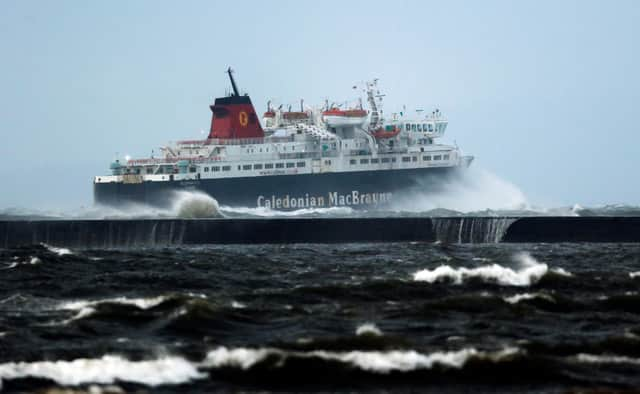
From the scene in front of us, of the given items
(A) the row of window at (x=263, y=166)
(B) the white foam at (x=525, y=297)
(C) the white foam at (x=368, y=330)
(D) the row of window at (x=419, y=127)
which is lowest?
(C) the white foam at (x=368, y=330)

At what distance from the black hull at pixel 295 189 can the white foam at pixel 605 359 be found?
58770mm

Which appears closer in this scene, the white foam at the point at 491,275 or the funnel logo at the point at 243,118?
the white foam at the point at 491,275

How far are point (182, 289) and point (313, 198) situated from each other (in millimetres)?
54293

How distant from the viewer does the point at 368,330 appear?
43.7 ft

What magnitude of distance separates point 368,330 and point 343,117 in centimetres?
6262

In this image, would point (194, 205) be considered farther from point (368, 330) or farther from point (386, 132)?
point (368, 330)

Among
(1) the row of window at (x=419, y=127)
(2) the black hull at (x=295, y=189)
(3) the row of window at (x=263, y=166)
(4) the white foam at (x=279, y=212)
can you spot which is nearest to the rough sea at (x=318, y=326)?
(4) the white foam at (x=279, y=212)

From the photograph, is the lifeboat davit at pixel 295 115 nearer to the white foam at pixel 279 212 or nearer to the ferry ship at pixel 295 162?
the ferry ship at pixel 295 162

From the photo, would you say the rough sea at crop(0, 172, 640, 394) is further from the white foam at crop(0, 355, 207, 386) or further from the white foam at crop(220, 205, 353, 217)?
the white foam at crop(220, 205, 353, 217)

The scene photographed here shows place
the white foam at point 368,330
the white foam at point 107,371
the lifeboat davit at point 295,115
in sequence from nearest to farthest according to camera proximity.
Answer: the white foam at point 107,371, the white foam at point 368,330, the lifeboat davit at point 295,115

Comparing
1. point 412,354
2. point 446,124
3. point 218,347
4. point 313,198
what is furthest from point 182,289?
point 446,124

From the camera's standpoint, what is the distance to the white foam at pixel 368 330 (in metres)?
13.1

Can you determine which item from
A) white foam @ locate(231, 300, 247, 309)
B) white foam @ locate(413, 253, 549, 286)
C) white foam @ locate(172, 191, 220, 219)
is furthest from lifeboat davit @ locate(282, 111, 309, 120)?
white foam @ locate(231, 300, 247, 309)

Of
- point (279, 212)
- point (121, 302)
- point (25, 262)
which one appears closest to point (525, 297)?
point (121, 302)
